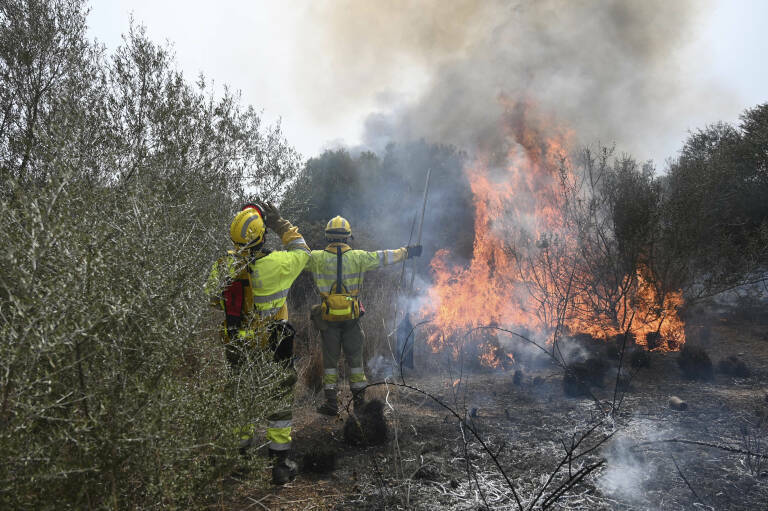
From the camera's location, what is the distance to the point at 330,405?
556cm

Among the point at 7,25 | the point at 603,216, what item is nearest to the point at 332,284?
the point at 603,216

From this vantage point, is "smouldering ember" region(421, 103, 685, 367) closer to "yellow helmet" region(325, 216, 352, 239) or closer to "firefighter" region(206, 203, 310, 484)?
"yellow helmet" region(325, 216, 352, 239)

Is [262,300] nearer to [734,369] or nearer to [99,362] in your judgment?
[99,362]

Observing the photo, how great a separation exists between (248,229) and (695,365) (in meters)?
6.66

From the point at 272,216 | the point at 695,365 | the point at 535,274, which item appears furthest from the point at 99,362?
the point at 695,365

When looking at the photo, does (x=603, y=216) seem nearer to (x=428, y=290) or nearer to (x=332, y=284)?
(x=428, y=290)

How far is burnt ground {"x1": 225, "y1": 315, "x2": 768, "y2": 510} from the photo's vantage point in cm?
316

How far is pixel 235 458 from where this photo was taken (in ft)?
8.30

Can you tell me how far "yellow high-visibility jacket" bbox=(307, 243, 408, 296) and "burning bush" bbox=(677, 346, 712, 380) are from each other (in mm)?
4792

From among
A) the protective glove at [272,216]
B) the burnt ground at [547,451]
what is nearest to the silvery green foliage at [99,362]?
the burnt ground at [547,451]

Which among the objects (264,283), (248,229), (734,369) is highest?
(248,229)

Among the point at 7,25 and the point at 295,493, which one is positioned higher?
the point at 7,25

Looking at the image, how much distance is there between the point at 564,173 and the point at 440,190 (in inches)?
436

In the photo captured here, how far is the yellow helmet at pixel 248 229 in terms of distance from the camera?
4.02 meters
